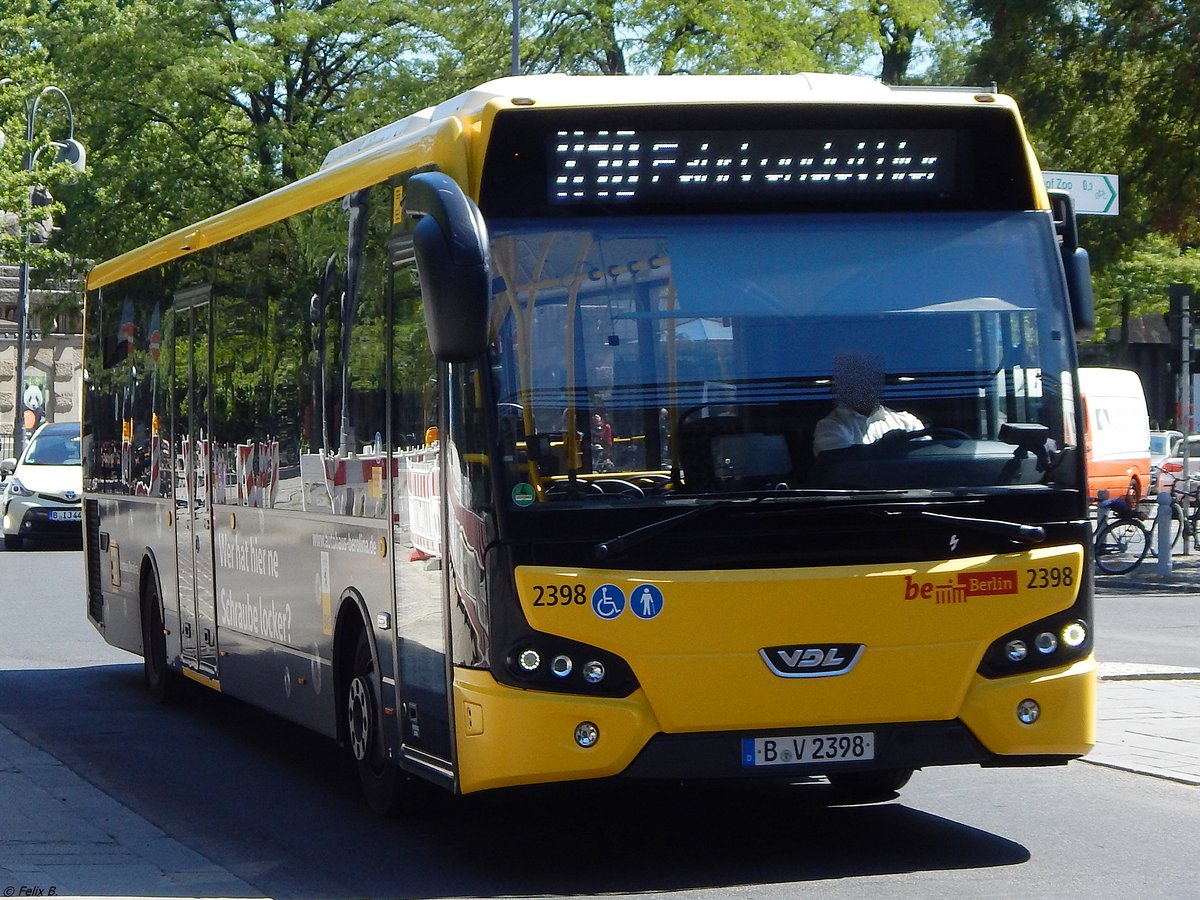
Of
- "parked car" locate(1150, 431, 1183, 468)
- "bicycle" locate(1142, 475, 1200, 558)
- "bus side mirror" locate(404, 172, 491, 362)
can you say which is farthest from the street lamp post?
"bus side mirror" locate(404, 172, 491, 362)

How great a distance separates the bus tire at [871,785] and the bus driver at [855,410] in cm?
231

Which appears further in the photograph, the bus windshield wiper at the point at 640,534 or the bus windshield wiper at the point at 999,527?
the bus windshield wiper at the point at 999,527

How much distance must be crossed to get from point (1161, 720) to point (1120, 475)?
2710 centimetres

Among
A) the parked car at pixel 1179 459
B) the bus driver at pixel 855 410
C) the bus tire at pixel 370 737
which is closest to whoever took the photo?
the bus driver at pixel 855 410

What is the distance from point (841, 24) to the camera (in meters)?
39.1

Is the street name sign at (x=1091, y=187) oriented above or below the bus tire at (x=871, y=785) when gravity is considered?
above

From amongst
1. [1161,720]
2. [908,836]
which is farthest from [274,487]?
[1161,720]

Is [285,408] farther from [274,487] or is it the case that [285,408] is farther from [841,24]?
[841,24]

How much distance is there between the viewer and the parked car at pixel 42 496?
28953 mm

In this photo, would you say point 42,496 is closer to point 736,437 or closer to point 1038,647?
point 736,437

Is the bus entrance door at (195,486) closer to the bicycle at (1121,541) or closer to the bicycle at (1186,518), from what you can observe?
the bicycle at (1121,541)

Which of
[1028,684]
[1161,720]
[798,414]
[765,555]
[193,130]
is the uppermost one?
[193,130]

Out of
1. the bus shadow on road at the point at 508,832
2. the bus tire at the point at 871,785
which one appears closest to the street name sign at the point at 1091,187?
the bus shadow on road at the point at 508,832

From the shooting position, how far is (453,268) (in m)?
6.79
